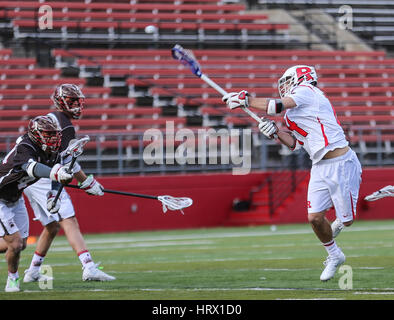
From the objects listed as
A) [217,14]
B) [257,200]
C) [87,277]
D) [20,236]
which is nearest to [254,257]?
[87,277]

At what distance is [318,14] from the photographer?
27266mm

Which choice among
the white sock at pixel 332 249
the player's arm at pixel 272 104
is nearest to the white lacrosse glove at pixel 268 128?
the player's arm at pixel 272 104

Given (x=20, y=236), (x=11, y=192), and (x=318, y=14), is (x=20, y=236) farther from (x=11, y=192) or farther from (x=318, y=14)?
(x=318, y=14)

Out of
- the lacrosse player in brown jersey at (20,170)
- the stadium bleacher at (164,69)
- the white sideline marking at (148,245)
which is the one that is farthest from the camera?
the stadium bleacher at (164,69)

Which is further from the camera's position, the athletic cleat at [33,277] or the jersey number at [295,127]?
the athletic cleat at [33,277]

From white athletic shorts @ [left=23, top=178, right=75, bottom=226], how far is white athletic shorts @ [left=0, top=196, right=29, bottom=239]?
2.43 ft

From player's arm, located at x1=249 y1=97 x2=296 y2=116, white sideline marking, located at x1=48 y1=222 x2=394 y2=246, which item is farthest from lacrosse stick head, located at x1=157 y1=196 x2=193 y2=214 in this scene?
white sideline marking, located at x1=48 y1=222 x2=394 y2=246

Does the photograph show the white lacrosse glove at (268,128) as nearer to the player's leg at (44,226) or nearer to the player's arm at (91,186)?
the player's arm at (91,186)

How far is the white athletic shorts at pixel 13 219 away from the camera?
967 cm

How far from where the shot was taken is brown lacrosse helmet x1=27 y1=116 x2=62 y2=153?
9.39 meters

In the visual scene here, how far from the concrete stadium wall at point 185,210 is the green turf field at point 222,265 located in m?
0.71

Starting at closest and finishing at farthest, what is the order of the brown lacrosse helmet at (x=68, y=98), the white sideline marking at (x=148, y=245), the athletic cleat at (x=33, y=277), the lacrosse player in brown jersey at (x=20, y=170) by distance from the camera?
the lacrosse player in brown jersey at (x=20, y=170), the brown lacrosse helmet at (x=68, y=98), the athletic cleat at (x=33, y=277), the white sideline marking at (x=148, y=245)

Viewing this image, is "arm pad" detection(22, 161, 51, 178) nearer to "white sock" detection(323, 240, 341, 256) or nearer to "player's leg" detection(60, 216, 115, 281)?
"player's leg" detection(60, 216, 115, 281)

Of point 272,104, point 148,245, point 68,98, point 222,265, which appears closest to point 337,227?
point 272,104
